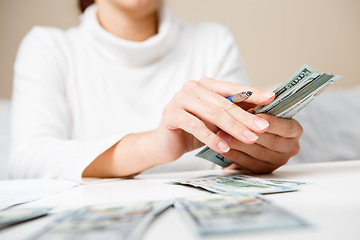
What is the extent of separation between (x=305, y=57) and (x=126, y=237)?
229 centimetres

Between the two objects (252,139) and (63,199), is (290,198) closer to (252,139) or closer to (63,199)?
(252,139)

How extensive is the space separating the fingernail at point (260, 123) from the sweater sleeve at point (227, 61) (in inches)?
27.7

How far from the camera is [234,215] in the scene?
0.32 m

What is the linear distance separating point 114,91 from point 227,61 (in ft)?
1.66

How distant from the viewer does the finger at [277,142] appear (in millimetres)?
682

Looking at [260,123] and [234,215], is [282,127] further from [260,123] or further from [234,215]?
[234,215]

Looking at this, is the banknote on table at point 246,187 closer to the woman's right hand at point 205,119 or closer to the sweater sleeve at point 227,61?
the woman's right hand at point 205,119

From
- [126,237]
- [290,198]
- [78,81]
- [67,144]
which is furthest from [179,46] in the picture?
[126,237]

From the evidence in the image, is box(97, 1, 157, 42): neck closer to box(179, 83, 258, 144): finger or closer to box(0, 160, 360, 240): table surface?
box(179, 83, 258, 144): finger

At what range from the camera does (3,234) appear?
0.34m

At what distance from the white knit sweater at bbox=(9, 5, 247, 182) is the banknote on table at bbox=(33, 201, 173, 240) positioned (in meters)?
0.69

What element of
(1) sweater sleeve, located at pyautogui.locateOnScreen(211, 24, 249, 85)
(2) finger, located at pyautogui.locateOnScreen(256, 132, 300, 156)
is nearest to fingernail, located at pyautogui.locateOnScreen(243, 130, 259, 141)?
(2) finger, located at pyautogui.locateOnScreen(256, 132, 300, 156)

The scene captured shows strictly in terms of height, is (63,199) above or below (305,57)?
below

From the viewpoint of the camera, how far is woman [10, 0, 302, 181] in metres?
0.76
